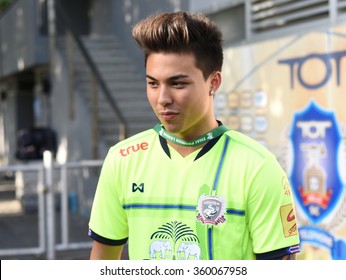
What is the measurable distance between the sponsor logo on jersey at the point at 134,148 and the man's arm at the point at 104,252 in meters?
0.30

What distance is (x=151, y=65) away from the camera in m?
2.08

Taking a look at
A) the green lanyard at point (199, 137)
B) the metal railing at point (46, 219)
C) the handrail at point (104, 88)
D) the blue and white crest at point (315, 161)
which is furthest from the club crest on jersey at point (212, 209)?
the handrail at point (104, 88)

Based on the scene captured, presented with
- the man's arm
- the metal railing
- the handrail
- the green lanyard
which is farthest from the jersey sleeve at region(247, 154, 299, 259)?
the handrail

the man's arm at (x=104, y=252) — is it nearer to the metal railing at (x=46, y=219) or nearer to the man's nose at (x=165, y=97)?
the man's nose at (x=165, y=97)

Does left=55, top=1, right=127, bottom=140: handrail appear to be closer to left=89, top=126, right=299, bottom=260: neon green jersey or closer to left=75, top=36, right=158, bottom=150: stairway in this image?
left=75, top=36, right=158, bottom=150: stairway

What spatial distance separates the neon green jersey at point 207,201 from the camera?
6.70 ft

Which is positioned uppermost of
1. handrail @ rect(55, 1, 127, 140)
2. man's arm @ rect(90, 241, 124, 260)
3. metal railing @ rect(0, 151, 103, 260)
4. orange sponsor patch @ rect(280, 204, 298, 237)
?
handrail @ rect(55, 1, 127, 140)

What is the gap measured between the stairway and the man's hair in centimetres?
1031

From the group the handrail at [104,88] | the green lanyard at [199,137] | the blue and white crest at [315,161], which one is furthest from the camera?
the handrail at [104,88]

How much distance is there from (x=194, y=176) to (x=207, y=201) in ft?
0.29

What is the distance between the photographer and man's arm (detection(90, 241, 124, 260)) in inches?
88.0

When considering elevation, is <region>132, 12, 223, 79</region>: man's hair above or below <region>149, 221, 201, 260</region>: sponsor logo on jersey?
above
